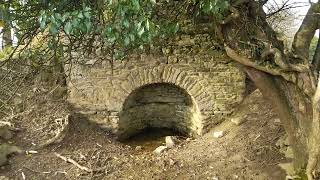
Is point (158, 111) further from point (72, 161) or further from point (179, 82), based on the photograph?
point (72, 161)

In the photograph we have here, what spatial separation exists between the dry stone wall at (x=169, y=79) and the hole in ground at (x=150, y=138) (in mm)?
545

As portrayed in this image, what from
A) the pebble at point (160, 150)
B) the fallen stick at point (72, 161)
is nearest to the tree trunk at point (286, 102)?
the pebble at point (160, 150)

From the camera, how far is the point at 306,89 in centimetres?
430

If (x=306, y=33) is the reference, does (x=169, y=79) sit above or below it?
below

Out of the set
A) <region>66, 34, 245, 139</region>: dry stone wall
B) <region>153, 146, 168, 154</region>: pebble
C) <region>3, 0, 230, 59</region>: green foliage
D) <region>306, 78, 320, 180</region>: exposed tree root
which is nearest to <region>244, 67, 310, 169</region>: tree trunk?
<region>306, 78, 320, 180</region>: exposed tree root

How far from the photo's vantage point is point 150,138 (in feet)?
24.5

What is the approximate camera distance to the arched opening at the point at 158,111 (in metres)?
7.21

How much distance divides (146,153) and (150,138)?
3.54ft

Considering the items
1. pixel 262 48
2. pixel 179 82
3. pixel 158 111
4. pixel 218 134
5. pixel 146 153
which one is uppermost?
pixel 262 48

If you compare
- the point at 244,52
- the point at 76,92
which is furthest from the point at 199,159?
the point at 76,92

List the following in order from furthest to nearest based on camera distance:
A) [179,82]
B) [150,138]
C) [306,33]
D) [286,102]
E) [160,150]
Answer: [150,138]
[179,82]
[160,150]
[286,102]
[306,33]

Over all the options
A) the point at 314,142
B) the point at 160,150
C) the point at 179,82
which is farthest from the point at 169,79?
the point at 314,142

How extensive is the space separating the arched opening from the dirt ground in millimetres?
557

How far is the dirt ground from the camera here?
542cm
